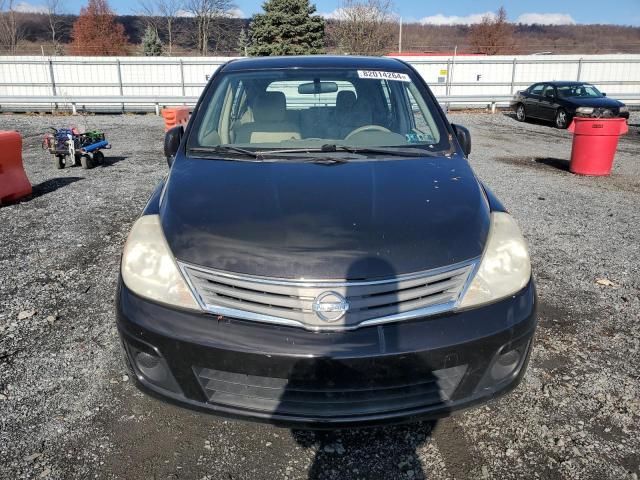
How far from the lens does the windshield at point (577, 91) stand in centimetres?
1717

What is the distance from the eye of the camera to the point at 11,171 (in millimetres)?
7102

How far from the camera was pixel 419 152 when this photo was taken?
322 centimetres

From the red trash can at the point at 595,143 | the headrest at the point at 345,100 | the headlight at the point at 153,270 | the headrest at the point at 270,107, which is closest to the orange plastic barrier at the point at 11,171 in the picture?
the headrest at the point at 270,107

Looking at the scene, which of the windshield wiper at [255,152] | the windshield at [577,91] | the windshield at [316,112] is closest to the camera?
the windshield wiper at [255,152]

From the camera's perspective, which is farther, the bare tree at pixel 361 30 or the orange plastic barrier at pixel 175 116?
the bare tree at pixel 361 30

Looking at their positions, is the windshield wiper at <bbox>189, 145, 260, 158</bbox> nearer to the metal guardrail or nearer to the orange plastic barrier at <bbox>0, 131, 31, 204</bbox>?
the orange plastic barrier at <bbox>0, 131, 31, 204</bbox>

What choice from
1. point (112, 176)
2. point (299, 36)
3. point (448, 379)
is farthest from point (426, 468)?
point (299, 36)

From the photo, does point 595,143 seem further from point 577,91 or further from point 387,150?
point 577,91

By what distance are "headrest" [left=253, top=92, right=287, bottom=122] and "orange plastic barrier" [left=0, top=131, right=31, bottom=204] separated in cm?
492

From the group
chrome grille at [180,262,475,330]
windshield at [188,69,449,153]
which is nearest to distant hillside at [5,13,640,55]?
windshield at [188,69,449,153]

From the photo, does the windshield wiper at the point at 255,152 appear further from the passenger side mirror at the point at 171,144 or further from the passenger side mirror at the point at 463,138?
the passenger side mirror at the point at 463,138

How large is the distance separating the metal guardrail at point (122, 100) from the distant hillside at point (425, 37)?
17.2 metres

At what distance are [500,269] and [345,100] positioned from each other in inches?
73.0

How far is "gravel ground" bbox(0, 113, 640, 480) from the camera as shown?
237 cm
